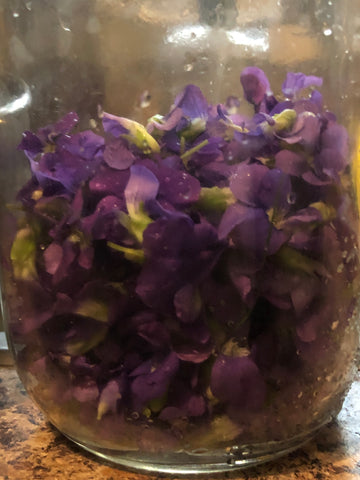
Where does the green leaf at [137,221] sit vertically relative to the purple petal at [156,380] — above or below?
above

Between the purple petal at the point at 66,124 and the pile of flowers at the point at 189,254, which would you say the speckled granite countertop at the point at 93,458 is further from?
the purple petal at the point at 66,124

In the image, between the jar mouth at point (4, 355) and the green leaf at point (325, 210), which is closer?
the green leaf at point (325, 210)

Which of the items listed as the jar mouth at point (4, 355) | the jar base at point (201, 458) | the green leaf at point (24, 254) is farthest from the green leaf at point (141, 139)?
the jar mouth at point (4, 355)

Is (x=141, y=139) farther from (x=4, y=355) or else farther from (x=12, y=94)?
(x=4, y=355)

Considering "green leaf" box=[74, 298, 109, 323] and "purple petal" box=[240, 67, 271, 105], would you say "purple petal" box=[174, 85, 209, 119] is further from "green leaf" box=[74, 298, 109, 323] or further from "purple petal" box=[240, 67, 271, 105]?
"green leaf" box=[74, 298, 109, 323]

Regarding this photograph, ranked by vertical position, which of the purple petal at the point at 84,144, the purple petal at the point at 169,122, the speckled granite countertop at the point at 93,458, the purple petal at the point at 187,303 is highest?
the purple petal at the point at 169,122

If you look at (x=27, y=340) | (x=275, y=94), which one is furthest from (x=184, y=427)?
(x=275, y=94)
